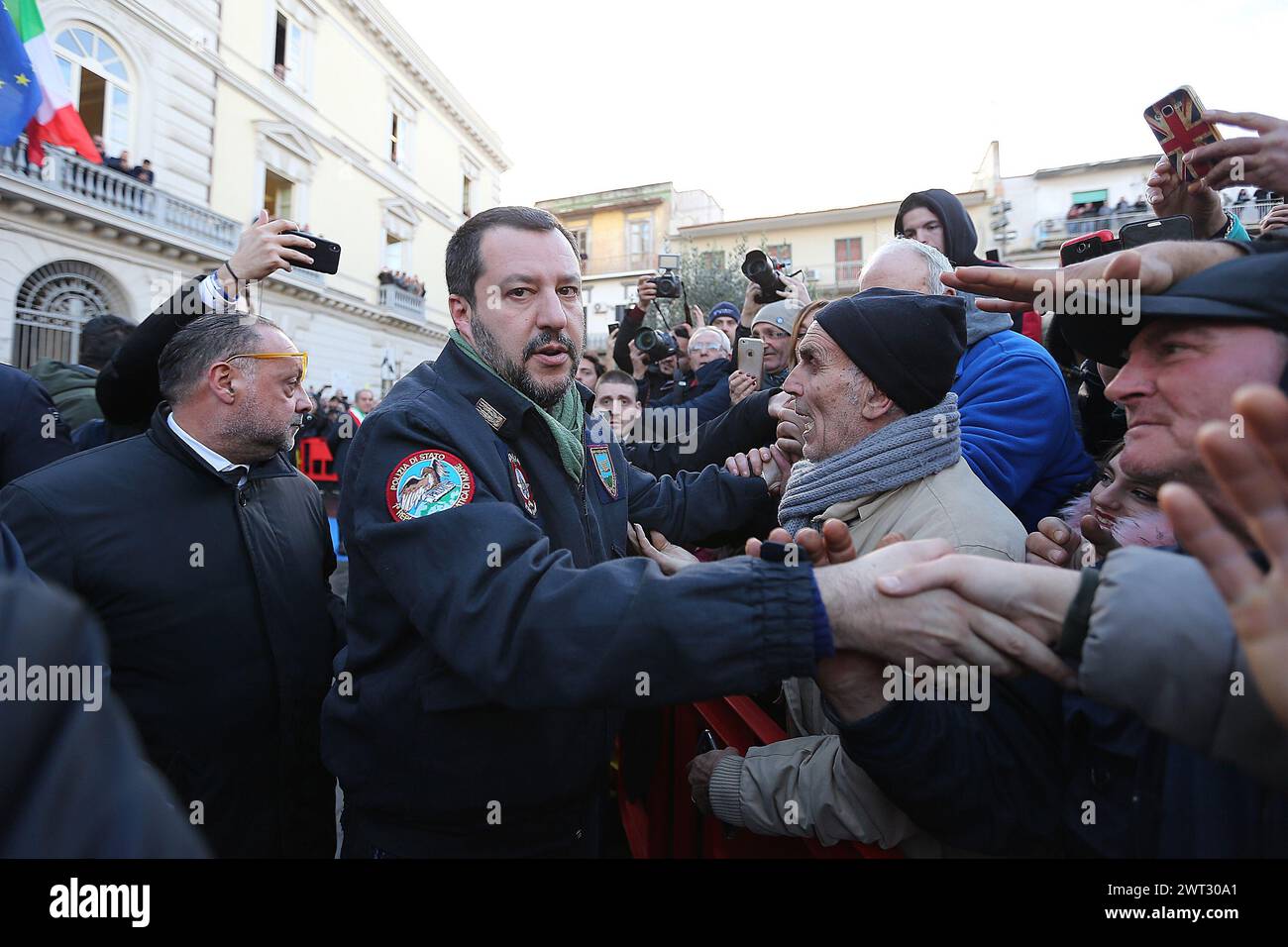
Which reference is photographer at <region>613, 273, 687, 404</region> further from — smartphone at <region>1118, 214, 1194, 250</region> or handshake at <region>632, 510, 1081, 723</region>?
handshake at <region>632, 510, 1081, 723</region>

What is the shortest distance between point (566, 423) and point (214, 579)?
4.26 ft

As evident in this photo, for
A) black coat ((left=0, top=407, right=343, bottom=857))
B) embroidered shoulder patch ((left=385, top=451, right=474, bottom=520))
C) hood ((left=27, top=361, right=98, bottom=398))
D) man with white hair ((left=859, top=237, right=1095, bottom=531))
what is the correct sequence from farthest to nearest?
1. hood ((left=27, top=361, right=98, bottom=398))
2. man with white hair ((left=859, top=237, right=1095, bottom=531))
3. black coat ((left=0, top=407, right=343, bottom=857))
4. embroidered shoulder patch ((left=385, top=451, right=474, bottom=520))

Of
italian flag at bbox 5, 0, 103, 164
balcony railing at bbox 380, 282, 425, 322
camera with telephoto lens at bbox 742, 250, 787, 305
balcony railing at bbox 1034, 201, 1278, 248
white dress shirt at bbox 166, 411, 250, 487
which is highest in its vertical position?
balcony railing at bbox 1034, 201, 1278, 248

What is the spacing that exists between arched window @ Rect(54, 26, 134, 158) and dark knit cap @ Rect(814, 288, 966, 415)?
59.2 feet

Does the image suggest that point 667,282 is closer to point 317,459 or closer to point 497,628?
point 497,628

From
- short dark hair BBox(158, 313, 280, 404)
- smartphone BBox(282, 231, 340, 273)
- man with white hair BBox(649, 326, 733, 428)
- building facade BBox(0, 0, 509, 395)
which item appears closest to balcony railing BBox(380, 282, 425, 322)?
building facade BBox(0, 0, 509, 395)

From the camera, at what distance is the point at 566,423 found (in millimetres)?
2021

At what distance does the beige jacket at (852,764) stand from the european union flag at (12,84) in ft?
20.2

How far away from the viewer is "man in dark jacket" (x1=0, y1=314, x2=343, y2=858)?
6.95 ft

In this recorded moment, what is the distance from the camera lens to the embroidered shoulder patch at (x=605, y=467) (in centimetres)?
218

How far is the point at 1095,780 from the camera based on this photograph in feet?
4.28

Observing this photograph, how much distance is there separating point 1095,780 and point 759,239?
32.5 m

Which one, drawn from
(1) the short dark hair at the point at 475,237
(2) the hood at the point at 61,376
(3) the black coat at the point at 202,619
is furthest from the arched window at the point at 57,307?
(1) the short dark hair at the point at 475,237

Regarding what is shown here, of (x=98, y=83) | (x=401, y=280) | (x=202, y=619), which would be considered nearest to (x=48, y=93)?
(x=202, y=619)
